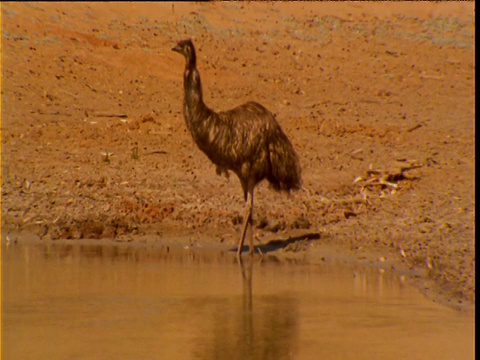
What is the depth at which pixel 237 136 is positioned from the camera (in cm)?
1103

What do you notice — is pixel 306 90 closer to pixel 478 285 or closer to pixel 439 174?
pixel 439 174

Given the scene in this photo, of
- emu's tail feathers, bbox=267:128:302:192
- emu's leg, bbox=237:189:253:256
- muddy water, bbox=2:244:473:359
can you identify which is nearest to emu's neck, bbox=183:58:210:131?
emu's tail feathers, bbox=267:128:302:192

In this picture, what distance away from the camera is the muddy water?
7.00 m

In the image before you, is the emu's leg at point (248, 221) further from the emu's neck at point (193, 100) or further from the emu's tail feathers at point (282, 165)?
the emu's neck at point (193, 100)

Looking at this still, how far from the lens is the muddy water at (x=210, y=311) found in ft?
23.0

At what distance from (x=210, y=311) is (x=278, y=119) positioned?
10622 millimetres

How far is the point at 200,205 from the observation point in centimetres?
1288

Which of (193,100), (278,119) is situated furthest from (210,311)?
(278,119)

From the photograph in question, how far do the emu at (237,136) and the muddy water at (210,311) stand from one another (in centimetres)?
97

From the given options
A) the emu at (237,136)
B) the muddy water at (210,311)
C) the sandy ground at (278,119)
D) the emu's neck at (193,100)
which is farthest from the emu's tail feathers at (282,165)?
the muddy water at (210,311)

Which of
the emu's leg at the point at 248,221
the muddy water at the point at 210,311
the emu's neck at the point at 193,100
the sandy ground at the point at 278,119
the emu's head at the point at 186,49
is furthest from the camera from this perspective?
the sandy ground at the point at 278,119

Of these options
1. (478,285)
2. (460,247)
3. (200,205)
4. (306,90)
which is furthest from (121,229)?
(306,90)

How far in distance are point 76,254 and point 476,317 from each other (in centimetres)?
472

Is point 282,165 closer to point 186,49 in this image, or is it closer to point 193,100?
point 193,100
